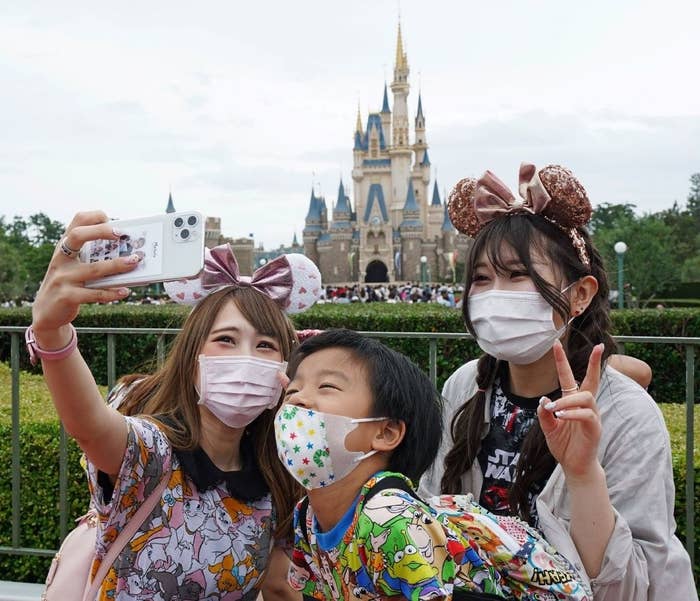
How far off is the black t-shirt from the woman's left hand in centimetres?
36

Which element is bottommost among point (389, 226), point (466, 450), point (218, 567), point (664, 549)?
point (218, 567)

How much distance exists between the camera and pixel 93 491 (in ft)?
6.77

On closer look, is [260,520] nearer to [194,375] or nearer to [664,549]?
[194,375]

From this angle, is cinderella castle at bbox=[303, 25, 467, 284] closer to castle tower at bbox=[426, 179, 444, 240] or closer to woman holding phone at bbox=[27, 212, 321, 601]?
castle tower at bbox=[426, 179, 444, 240]

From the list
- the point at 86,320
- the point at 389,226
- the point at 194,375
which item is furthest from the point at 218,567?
the point at 389,226

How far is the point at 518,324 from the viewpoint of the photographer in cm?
207

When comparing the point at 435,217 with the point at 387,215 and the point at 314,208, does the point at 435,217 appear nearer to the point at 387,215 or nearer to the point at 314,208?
the point at 387,215

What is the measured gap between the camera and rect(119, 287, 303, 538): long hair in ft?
7.70

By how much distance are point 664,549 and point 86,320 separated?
33.0 feet

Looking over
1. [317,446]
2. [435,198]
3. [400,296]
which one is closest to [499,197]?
[317,446]

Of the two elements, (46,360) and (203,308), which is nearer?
(46,360)

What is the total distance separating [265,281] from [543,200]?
0.94m

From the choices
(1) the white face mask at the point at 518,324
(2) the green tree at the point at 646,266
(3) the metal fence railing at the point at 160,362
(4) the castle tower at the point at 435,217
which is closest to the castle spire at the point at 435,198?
(4) the castle tower at the point at 435,217

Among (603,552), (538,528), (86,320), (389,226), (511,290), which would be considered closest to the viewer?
(603,552)
